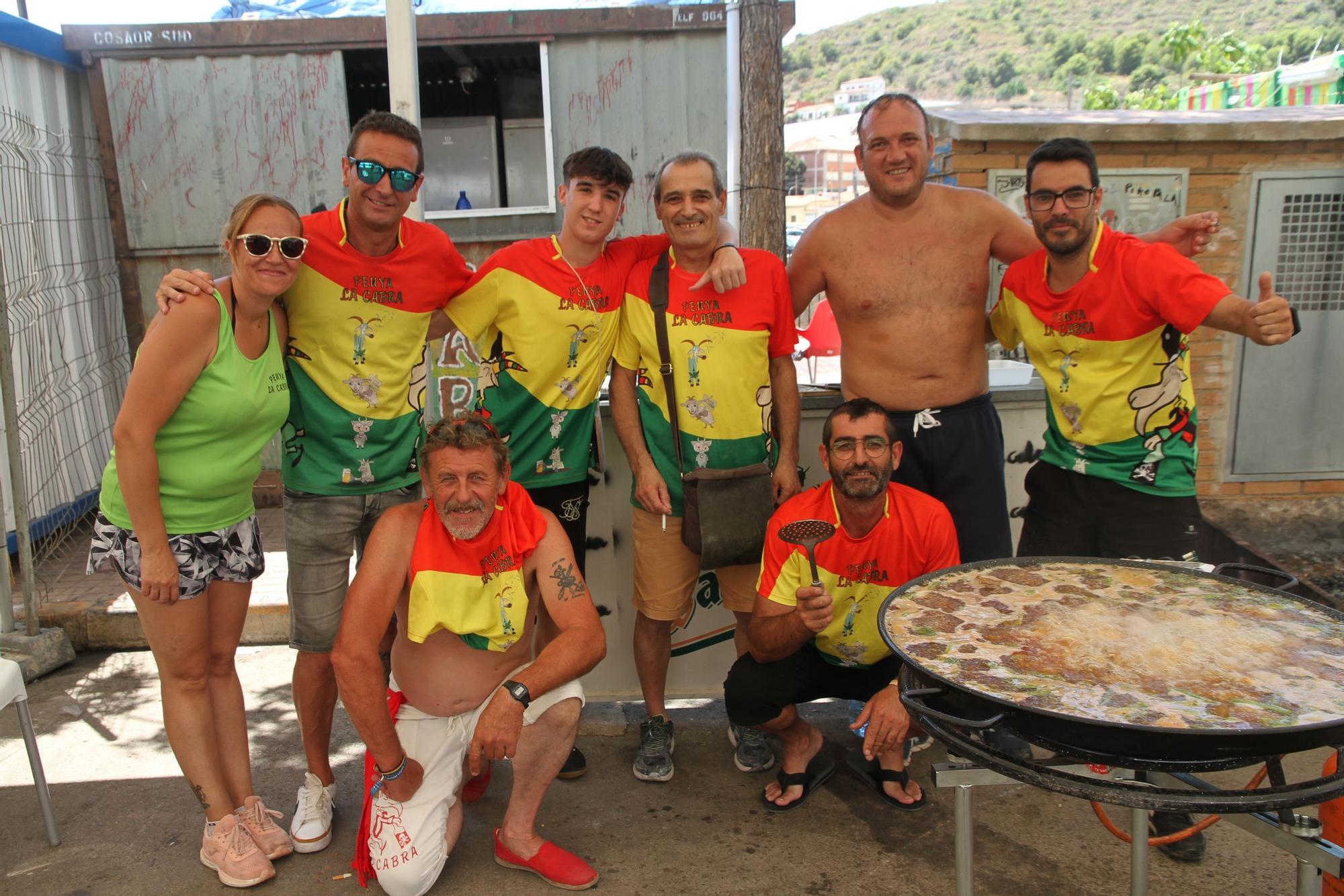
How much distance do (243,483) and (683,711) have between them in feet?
6.58

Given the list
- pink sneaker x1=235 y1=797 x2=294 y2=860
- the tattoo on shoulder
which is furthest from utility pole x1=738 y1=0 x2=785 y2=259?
pink sneaker x1=235 y1=797 x2=294 y2=860

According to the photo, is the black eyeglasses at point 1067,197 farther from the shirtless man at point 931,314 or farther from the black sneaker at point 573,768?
the black sneaker at point 573,768

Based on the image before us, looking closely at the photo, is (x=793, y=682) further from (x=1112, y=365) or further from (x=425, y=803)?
(x=1112, y=365)

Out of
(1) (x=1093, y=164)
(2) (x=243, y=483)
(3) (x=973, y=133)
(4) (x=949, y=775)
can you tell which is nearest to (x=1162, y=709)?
(4) (x=949, y=775)

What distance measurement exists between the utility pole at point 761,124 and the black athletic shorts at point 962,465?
1.96 meters

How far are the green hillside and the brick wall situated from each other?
4749 cm

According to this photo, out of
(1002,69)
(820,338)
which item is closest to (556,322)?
(820,338)

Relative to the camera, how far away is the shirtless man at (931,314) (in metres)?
3.23

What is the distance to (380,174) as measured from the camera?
9.12ft

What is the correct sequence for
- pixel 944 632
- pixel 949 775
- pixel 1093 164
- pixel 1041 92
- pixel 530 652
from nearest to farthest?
pixel 949 775 → pixel 944 632 → pixel 1093 164 → pixel 530 652 → pixel 1041 92

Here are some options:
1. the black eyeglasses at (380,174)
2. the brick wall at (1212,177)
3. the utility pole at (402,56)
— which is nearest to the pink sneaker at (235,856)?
the black eyeglasses at (380,174)

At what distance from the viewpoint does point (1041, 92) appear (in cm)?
8525

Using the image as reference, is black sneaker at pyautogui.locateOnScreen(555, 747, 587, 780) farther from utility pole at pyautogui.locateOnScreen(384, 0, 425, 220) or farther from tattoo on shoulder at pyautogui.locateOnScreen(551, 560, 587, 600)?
utility pole at pyautogui.locateOnScreen(384, 0, 425, 220)

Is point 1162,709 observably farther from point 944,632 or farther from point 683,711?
point 683,711
